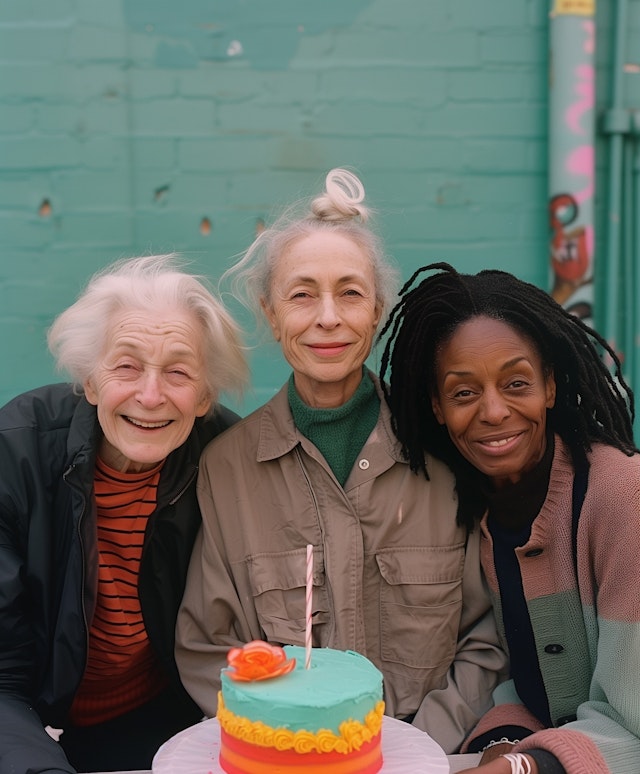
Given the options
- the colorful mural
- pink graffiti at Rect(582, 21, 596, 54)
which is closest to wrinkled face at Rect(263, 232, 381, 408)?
the colorful mural

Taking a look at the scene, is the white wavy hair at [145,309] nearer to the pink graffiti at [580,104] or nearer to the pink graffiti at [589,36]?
the pink graffiti at [580,104]

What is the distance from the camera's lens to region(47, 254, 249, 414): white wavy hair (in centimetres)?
265

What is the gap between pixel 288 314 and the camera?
2682mm

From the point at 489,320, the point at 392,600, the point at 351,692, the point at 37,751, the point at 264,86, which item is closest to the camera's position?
the point at 351,692

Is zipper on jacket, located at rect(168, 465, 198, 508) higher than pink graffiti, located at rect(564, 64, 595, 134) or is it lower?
lower

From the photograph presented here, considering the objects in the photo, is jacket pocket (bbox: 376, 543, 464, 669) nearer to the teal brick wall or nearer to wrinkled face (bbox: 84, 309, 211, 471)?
wrinkled face (bbox: 84, 309, 211, 471)

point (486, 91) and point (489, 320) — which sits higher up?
point (486, 91)

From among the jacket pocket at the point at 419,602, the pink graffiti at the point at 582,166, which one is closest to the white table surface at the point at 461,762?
the jacket pocket at the point at 419,602

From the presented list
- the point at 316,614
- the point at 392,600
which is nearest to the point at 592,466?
the point at 392,600

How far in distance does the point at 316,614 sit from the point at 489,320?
89 centimetres

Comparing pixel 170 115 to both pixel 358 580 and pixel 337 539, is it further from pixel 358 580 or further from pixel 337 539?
pixel 358 580

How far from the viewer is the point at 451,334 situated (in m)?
2.47

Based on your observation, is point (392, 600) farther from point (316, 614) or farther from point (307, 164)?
point (307, 164)

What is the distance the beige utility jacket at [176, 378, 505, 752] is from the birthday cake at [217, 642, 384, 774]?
65 cm
